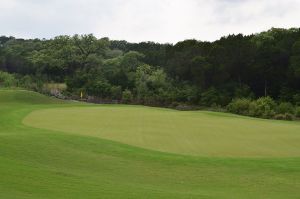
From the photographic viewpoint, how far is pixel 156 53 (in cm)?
10988

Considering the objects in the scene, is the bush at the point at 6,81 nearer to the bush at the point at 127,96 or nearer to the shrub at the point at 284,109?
the bush at the point at 127,96

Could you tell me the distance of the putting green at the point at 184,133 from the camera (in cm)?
2455

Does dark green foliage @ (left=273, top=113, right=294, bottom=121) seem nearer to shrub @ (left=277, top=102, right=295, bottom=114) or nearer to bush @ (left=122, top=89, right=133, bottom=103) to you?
shrub @ (left=277, top=102, right=295, bottom=114)

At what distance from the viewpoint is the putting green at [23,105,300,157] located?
24547mm

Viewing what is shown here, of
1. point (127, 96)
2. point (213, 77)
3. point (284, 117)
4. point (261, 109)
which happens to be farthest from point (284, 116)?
point (127, 96)

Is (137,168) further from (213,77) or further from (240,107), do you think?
(213,77)

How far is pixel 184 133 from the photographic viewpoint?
30062 millimetres

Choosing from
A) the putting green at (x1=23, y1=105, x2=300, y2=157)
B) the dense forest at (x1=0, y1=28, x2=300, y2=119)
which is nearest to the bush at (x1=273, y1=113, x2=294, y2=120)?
the dense forest at (x1=0, y1=28, x2=300, y2=119)

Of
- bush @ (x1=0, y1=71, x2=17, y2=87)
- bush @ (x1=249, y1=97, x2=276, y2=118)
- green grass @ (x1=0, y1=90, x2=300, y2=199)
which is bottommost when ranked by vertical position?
green grass @ (x1=0, y1=90, x2=300, y2=199)

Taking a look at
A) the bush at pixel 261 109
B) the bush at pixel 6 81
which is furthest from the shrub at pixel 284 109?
the bush at pixel 6 81

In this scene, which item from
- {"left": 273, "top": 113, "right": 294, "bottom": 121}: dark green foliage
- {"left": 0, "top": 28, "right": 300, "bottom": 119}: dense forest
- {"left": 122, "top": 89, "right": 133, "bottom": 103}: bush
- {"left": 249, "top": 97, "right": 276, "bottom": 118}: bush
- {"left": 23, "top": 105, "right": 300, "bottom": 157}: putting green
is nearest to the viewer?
{"left": 23, "top": 105, "right": 300, "bottom": 157}: putting green

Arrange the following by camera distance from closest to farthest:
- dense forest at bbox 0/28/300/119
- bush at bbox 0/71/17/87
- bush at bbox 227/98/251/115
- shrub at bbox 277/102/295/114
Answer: shrub at bbox 277/102/295/114 < bush at bbox 227/98/251/115 < dense forest at bbox 0/28/300/119 < bush at bbox 0/71/17/87

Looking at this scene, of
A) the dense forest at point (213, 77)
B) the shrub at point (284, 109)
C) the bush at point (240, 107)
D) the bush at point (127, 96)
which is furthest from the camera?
the bush at point (127, 96)

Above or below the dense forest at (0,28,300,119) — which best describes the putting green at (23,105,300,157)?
below
